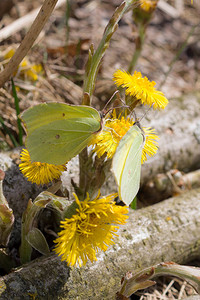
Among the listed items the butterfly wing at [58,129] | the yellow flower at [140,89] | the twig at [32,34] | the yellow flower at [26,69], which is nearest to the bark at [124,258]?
the butterfly wing at [58,129]

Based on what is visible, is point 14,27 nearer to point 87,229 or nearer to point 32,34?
point 32,34

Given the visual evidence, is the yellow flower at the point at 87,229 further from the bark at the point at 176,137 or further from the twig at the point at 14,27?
the twig at the point at 14,27

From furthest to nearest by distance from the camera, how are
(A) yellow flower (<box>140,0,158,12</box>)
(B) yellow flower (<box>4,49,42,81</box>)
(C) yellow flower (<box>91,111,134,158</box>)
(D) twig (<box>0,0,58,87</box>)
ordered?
(B) yellow flower (<box>4,49,42,81</box>) < (A) yellow flower (<box>140,0,158,12</box>) < (D) twig (<box>0,0,58,87</box>) < (C) yellow flower (<box>91,111,134,158</box>)

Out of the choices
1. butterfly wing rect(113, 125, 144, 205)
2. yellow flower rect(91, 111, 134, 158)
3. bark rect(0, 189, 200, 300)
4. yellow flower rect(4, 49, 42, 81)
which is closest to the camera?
butterfly wing rect(113, 125, 144, 205)

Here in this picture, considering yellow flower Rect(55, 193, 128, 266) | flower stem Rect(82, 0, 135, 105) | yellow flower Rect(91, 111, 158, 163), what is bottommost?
yellow flower Rect(55, 193, 128, 266)

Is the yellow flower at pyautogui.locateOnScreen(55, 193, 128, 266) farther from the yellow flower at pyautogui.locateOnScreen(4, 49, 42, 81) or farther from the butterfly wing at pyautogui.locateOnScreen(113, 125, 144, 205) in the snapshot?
the yellow flower at pyautogui.locateOnScreen(4, 49, 42, 81)

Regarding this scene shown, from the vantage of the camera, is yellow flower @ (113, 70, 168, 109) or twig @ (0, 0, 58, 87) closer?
yellow flower @ (113, 70, 168, 109)

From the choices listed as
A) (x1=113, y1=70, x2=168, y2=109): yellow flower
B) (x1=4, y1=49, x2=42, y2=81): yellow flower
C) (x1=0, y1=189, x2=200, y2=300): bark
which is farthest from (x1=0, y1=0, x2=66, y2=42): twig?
(x1=0, y1=189, x2=200, y2=300): bark

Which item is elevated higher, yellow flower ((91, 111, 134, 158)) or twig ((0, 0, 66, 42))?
twig ((0, 0, 66, 42))
